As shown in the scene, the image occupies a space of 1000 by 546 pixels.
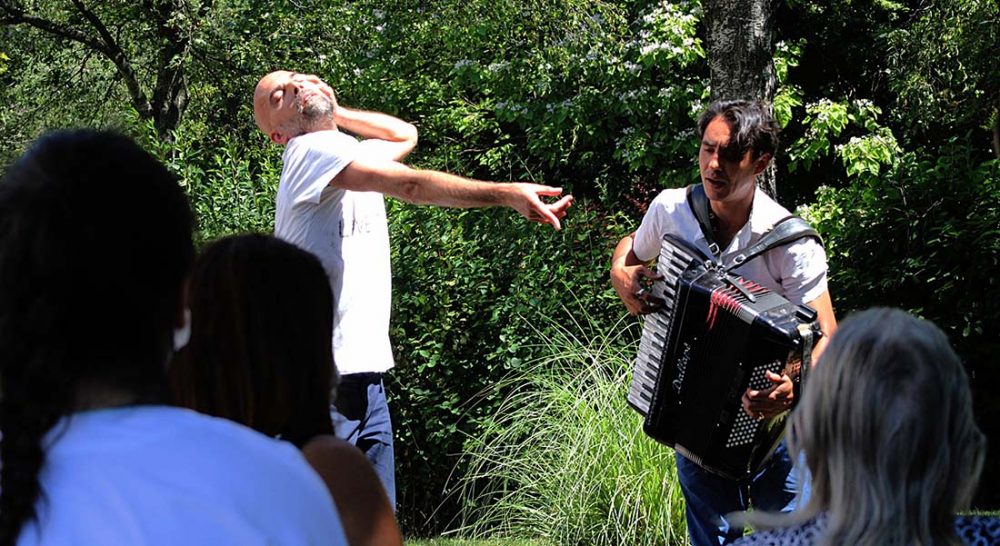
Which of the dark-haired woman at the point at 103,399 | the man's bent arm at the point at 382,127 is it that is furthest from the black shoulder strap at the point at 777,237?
the dark-haired woman at the point at 103,399

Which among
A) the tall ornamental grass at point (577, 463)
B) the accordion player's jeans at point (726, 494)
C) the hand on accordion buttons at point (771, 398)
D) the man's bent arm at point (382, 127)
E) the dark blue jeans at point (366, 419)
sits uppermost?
the man's bent arm at point (382, 127)

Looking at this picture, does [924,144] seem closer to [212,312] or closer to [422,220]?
[422,220]

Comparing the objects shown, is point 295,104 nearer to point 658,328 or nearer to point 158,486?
point 658,328

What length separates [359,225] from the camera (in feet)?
14.4

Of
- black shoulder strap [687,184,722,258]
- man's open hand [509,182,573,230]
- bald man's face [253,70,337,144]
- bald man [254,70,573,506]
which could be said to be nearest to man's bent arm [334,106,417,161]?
bald man's face [253,70,337,144]

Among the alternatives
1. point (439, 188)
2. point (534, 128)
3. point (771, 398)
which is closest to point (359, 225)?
point (439, 188)

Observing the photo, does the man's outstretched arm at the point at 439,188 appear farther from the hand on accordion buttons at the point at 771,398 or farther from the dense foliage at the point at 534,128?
the dense foliage at the point at 534,128

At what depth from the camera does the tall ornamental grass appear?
20.4 ft

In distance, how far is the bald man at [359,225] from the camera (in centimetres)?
420

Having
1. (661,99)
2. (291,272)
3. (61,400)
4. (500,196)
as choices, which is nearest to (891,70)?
(661,99)

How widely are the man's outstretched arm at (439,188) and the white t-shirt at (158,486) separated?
2.66 metres

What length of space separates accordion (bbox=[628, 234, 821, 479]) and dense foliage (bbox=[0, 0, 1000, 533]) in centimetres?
315

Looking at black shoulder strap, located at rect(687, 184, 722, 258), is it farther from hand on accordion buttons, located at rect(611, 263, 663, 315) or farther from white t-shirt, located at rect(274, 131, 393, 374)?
white t-shirt, located at rect(274, 131, 393, 374)

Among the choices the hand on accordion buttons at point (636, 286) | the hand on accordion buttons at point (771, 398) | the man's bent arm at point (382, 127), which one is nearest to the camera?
the hand on accordion buttons at point (771, 398)
